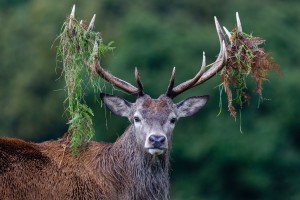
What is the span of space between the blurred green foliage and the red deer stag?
82.2ft

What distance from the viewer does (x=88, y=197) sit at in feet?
59.9

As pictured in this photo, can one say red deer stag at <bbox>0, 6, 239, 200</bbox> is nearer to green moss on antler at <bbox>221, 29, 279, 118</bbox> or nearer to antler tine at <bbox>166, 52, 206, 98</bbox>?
antler tine at <bbox>166, 52, 206, 98</bbox>

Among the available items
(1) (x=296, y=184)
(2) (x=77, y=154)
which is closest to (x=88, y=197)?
(2) (x=77, y=154)

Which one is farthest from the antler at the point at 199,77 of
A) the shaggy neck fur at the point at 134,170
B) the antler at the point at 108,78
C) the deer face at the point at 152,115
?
the shaggy neck fur at the point at 134,170

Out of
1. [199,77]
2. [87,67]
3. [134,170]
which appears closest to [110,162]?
[134,170]

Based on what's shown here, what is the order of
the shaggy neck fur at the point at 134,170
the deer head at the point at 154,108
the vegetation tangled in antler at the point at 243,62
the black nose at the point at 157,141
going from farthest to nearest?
the vegetation tangled in antler at the point at 243,62
the shaggy neck fur at the point at 134,170
the deer head at the point at 154,108
the black nose at the point at 157,141

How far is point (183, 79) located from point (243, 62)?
30423 millimetres

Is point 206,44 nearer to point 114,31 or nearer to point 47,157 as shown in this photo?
point 114,31

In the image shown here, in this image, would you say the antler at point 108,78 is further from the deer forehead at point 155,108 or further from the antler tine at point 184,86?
the antler tine at point 184,86

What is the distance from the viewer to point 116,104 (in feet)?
63.4

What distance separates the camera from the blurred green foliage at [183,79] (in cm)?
4969

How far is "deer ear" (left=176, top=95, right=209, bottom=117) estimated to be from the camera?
766 inches

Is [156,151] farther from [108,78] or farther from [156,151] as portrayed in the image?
[108,78]

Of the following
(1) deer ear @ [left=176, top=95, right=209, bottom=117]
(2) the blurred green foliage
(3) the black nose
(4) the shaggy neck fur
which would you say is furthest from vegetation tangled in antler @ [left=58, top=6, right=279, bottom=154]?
(2) the blurred green foliage
